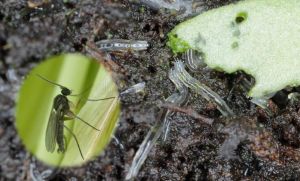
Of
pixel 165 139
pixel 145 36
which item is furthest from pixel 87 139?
pixel 145 36

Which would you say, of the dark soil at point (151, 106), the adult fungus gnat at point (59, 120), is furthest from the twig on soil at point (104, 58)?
the adult fungus gnat at point (59, 120)

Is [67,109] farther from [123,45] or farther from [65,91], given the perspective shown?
[123,45]

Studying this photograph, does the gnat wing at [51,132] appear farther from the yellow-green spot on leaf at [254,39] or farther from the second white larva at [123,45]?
the yellow-green spot on leaf at [254,39]

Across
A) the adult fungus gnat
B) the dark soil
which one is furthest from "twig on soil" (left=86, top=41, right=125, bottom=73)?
the adult fungus gnat

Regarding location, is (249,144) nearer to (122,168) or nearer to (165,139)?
(165,139)

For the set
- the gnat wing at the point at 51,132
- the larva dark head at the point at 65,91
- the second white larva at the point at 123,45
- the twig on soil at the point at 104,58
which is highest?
the second white larva at the point at 123,45

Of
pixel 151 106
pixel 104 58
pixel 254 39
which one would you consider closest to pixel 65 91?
pixel 104 58

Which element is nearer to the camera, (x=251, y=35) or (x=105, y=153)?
(x=251, y=35)
